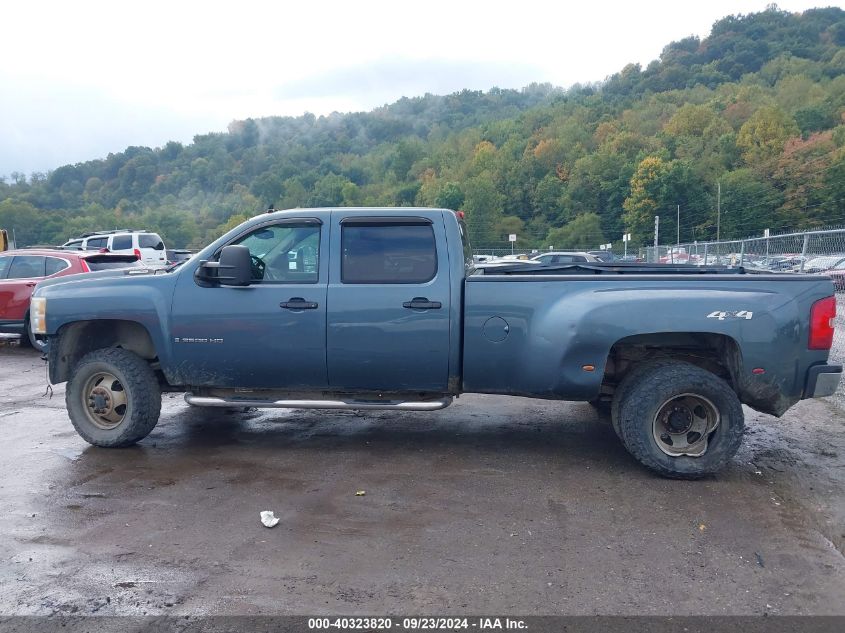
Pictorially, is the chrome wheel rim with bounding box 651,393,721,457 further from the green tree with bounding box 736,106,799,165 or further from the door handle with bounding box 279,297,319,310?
the green tree with bounding box 736,106,799,165

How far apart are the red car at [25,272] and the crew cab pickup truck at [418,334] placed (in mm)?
6306

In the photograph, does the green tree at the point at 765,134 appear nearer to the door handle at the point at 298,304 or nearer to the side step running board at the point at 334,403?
the side step running board at the point at 334,403

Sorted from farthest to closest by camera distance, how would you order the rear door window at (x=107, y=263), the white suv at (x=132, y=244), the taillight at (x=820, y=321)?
the white suv at (x=132, y=244) → the rear door window at (x=107, y=263) → the taillight at (x=820, y=321)

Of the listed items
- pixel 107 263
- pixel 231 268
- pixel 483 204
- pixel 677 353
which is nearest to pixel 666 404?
pixel 677 353

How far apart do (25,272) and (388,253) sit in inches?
356

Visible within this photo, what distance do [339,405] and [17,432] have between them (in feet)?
11.2

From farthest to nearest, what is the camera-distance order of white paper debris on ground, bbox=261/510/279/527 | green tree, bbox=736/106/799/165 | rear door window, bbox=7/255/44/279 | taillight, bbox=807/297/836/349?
1. green tree, bbox=736/106/799/165
2. rear door window, bbox=7/255/44/279
3. taillight, bbox=807/297/836/349
4. white paper debris on ground, bbox=261/510/279/527

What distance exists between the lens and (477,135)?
92.9m

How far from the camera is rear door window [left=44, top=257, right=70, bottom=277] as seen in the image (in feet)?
38.5

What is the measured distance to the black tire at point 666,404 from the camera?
16.4 ft

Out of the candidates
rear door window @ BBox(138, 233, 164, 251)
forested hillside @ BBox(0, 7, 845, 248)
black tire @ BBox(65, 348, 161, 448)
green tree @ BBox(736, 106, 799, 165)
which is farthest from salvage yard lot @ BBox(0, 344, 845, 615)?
green tree @ BBox(736, 106, 799, 165)

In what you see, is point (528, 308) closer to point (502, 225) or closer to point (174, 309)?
point (174, 309)

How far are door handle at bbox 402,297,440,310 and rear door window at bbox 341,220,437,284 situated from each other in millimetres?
170

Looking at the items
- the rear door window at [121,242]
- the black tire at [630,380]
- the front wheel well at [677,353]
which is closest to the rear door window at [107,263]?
the front wheel well at [677,353]
